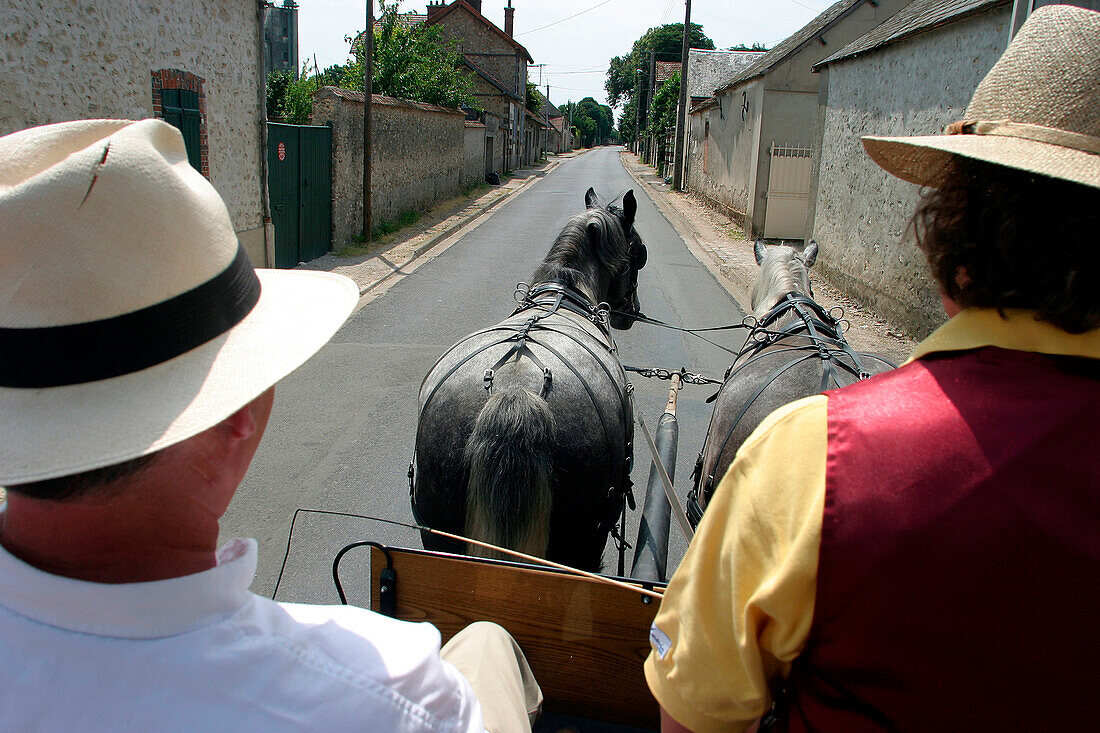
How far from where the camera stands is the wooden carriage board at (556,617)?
184cm

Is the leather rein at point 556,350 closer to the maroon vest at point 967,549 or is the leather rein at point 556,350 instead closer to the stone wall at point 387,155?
the maroon vest at point 967,549

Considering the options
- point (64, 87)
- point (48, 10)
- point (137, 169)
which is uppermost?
point (48, 10)

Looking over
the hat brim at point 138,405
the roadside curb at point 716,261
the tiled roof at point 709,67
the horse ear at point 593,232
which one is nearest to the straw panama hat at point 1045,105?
the hat brim at point 138,405

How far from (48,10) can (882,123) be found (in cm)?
989

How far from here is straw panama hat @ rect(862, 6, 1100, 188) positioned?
922mm

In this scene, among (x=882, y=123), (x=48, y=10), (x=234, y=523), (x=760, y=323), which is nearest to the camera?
(x=760, y=323)

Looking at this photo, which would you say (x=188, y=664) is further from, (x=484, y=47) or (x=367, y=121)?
(x=484, y=47)

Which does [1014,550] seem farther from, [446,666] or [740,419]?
[740,419]

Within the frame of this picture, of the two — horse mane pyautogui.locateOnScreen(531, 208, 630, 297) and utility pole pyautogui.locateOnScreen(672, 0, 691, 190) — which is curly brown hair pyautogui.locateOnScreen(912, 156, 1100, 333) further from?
utility pole pyautogui.locateOnScreen(672, 0, 691, 190)

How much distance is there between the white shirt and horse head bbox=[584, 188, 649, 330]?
11.9ft

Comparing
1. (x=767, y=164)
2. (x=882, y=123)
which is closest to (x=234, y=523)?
(x=882, y=123)

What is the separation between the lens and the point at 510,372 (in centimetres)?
277

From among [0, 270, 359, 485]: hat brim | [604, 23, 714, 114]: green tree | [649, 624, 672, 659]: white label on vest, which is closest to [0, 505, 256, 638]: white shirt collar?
[0, 270, 359, 485]: hat brim

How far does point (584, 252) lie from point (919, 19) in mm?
7993
